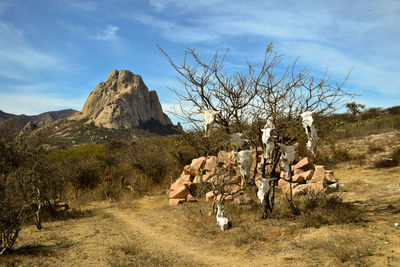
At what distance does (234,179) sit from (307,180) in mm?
2194

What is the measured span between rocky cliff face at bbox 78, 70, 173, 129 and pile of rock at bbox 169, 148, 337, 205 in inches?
2589

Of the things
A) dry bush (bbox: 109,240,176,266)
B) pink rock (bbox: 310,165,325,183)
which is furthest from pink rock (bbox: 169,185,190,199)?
pink rock (bbox: 310,165,325,183)

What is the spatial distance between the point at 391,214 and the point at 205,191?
5053mm

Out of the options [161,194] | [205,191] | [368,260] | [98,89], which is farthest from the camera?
[98,89]

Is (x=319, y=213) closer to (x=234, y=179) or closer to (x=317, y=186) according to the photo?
(x=317, y=186)

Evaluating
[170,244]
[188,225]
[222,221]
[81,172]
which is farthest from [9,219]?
[81,172]

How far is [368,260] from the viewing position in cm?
352

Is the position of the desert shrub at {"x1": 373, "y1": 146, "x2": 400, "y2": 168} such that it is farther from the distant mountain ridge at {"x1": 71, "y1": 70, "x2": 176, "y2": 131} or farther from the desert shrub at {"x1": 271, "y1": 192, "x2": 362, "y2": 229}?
the distant mountain ridge at {"x1": 71, "y1": 70, "x2": 176, "y2": 131}

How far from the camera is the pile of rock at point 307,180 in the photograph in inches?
285

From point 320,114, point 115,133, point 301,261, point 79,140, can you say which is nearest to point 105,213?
point 301,261

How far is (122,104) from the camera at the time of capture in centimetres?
8569

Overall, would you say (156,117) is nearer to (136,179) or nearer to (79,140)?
(79,140)

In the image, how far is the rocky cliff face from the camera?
254ft

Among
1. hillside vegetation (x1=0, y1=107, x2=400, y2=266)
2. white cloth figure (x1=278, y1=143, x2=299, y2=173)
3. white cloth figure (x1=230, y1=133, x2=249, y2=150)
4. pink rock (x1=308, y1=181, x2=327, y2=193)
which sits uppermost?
white cloth figure (x1=230, y1=133, x2=249, y2=150)
